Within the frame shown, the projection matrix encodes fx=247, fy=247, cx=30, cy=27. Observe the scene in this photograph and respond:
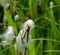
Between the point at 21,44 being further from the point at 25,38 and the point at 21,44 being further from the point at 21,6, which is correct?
the point at 21,6

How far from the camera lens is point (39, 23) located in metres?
1.32

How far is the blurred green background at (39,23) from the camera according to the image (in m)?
1.05

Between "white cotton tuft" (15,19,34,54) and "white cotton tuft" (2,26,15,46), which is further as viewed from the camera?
"white cotton tuft" (2,26,15,46)

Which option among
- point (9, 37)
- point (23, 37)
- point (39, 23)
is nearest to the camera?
point (23, 37)

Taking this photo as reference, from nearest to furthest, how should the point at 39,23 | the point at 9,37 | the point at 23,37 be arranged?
the point at 23,37
the point at 9,37
the point at 39,23

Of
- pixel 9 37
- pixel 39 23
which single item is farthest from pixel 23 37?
pixel 39 23

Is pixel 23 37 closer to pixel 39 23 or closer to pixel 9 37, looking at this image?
pixel 9 37

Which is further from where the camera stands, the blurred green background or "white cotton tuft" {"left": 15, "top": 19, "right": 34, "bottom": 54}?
the blurred green background

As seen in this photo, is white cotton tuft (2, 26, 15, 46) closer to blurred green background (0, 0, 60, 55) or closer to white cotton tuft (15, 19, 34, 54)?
blurred green background (0, 0, 60, 55)

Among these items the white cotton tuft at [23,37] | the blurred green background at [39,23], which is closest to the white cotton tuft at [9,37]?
the blurred green background at [39,23]

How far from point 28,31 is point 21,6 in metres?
0.64

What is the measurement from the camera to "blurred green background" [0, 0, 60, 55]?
105cm

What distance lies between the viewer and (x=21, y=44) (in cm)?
83

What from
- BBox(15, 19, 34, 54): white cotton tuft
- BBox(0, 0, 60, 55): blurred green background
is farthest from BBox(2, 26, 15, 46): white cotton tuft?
BBox(15, 19, 34, 54): white cotton tuft
